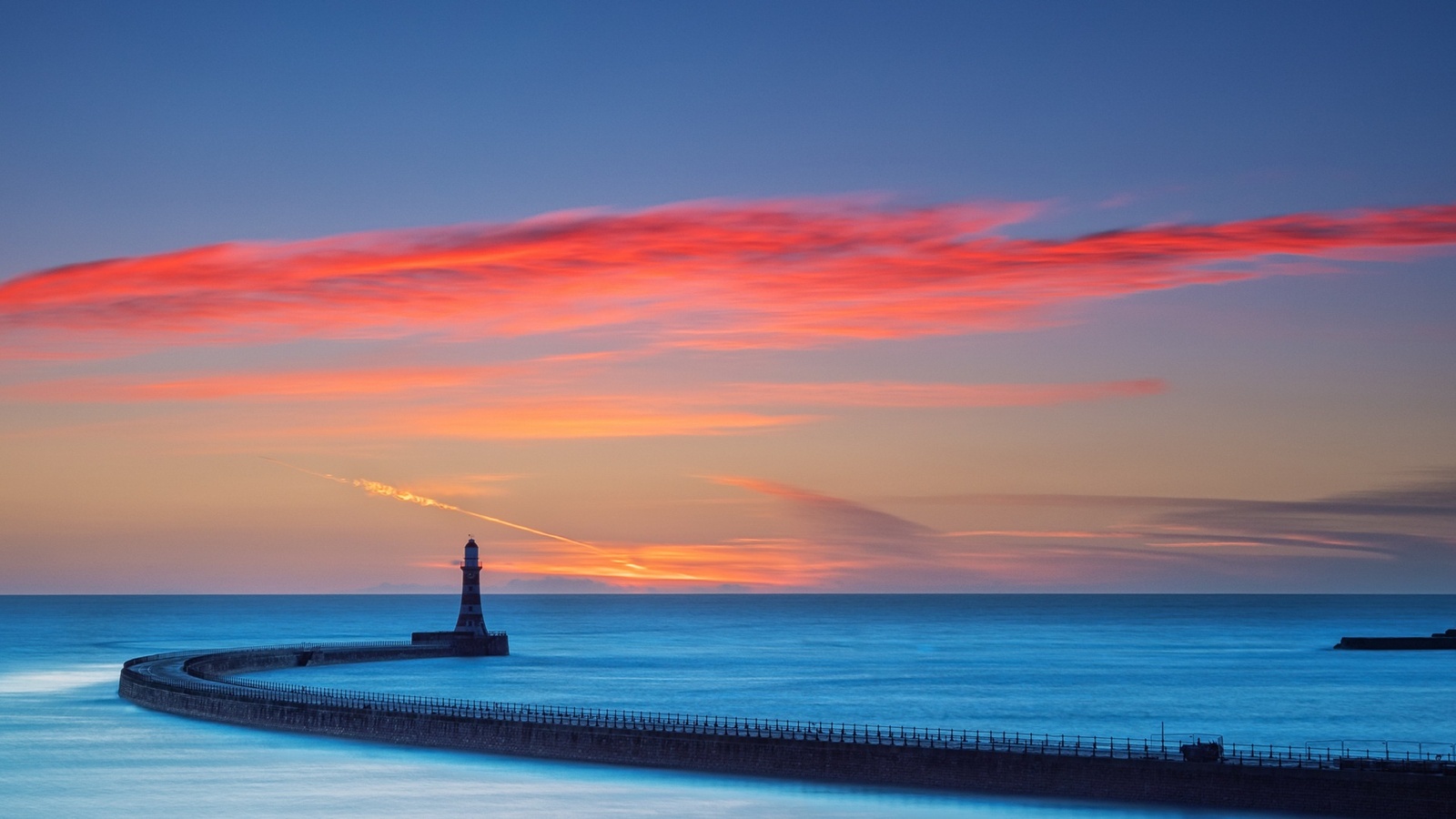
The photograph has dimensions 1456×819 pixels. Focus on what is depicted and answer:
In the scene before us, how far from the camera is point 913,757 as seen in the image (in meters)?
48.2

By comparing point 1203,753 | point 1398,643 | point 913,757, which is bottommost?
point 913,757

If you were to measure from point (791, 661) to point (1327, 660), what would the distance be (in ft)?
161

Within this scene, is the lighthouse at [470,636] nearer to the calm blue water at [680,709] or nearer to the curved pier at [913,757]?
the calm blue water at [680,709]

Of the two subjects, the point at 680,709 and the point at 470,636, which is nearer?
the point at 680,709

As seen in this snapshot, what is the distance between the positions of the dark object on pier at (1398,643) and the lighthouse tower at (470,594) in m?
95.3

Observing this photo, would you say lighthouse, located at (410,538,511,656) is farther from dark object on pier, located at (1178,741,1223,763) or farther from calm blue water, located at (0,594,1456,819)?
dark object on pier, located at (1178,741,1223,763)

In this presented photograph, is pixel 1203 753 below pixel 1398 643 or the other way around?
below

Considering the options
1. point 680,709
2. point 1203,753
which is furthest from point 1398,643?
point 1203,753

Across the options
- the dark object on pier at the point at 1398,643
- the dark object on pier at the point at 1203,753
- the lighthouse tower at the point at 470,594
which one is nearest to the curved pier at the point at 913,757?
the dark object on pier at the point at 1203,753

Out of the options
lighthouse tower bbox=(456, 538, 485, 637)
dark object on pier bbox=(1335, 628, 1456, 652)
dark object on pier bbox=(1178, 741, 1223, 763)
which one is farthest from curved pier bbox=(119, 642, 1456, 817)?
dark object on pier bbox=(1335, 628, 1456, 652)

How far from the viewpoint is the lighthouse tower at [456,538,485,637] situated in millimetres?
121750

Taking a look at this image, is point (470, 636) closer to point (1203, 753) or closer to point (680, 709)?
point (680, 709)

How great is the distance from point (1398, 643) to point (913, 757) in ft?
469

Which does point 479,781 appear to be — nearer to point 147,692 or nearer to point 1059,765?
point 1059,765
